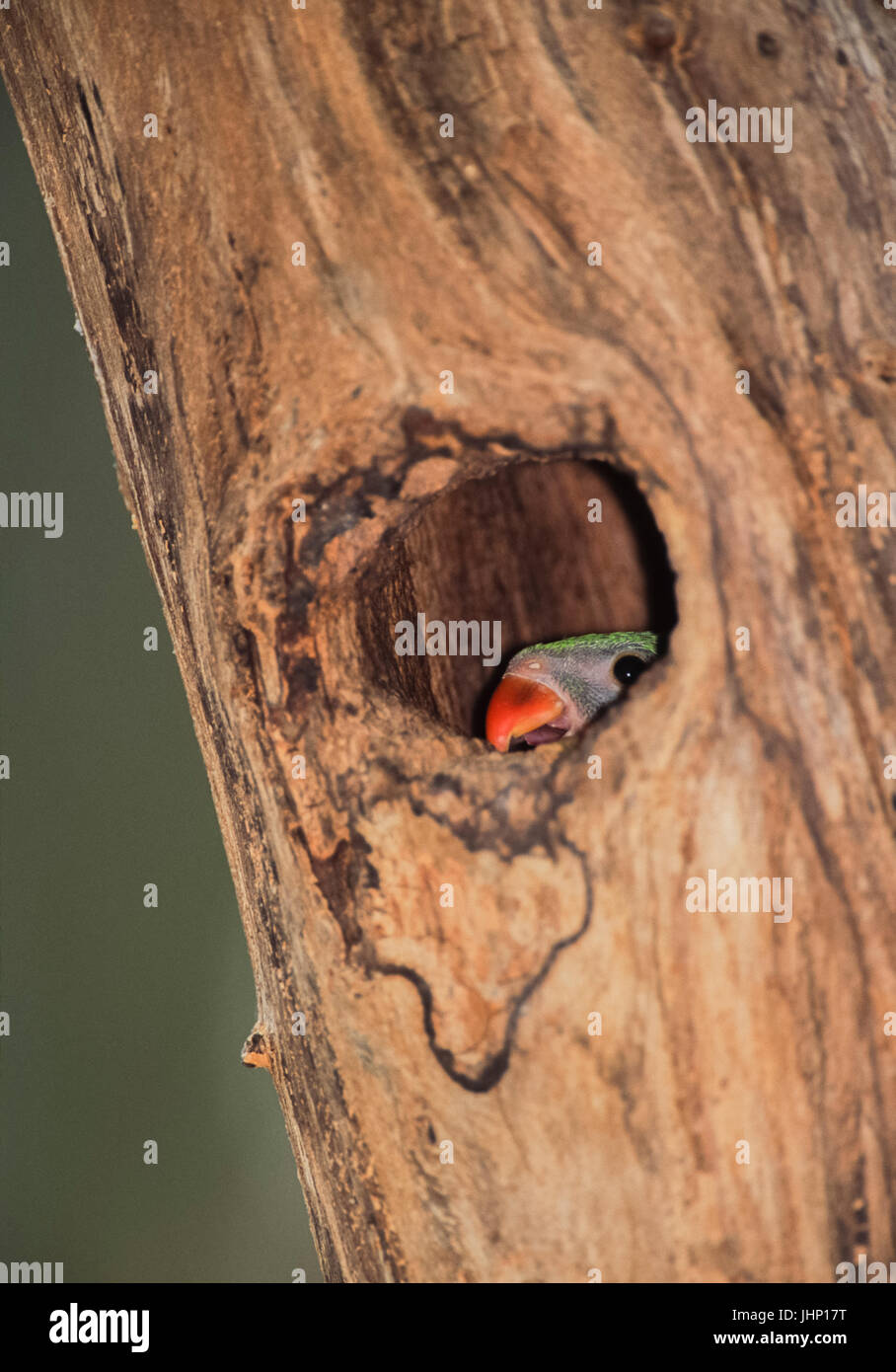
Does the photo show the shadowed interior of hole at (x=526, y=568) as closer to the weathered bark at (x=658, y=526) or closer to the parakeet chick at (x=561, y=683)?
the parakeet chick at (x=561, y=683)

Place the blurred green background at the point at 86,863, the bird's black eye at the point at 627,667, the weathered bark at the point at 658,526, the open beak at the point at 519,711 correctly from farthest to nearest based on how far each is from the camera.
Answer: the blurred green background at the point at 86,863 < the bird's black eye at the point at 627,667 < the open beak at the point at 519,711 < the weathered bark at the point at 658,526

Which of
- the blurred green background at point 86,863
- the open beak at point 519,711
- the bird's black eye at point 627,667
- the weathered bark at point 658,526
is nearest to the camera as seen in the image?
the weathered bark at point 658,526

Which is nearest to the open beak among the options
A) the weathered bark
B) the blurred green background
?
the weathered bark

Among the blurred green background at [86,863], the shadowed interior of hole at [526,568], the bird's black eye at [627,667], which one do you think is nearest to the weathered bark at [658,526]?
the shadowed interior of hole at [526,568]

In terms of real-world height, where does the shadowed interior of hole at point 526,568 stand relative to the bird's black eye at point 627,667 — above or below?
above

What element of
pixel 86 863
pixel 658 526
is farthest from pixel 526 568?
pixel 86 863

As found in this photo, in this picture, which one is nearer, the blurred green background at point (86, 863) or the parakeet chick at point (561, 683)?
the parakeet chick at point (561, 683)

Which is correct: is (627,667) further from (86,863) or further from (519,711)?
(86,863)
